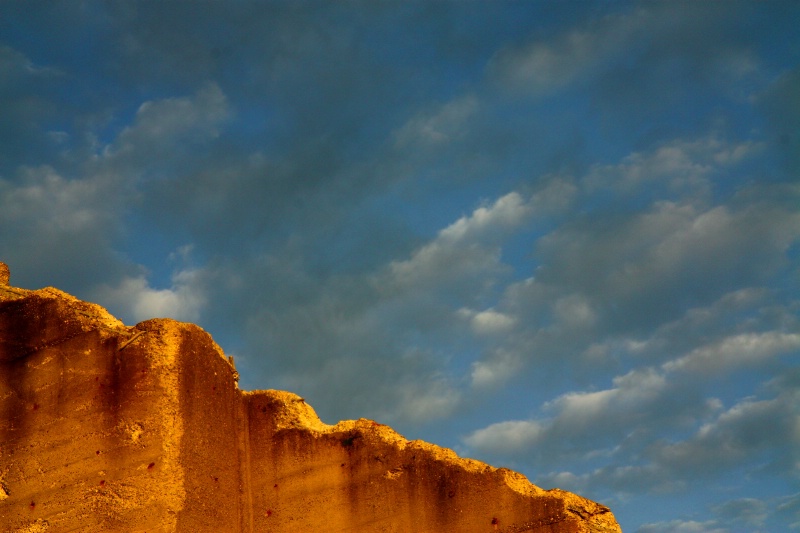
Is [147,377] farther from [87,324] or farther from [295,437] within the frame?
[295,437]

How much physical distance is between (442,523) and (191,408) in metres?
4.42

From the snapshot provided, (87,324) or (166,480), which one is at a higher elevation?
(87,324)

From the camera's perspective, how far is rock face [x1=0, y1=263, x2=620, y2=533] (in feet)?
49.1

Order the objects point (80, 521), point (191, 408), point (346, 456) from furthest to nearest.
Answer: point (346, 456), point (191, 408), point (80, 521)

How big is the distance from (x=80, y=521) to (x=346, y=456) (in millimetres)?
4403

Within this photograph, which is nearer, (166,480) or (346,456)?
(166,480)

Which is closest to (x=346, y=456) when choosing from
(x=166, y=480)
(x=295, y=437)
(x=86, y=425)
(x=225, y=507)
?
(x=295, y=437)

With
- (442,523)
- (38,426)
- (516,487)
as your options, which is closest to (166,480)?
(38,426)

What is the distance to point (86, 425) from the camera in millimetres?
15289

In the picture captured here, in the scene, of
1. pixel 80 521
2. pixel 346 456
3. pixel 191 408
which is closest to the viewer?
pixel 80 521

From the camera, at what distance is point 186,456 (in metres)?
15.3

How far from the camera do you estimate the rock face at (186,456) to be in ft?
49.1

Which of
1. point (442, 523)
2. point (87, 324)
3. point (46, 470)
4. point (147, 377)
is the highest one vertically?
point (87, 324)

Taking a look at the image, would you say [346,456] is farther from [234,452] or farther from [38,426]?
[38,426]
